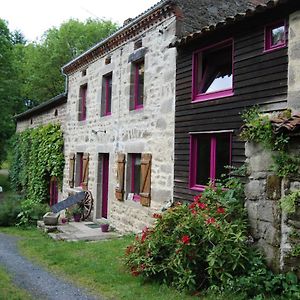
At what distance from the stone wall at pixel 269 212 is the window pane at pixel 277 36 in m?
2.19

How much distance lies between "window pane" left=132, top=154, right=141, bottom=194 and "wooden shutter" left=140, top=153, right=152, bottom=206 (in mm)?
725


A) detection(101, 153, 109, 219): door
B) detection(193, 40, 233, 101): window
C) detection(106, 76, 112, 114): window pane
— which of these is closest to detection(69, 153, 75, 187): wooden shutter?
detection(101, 153, 109, 219): door

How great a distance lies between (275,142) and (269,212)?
1064mm

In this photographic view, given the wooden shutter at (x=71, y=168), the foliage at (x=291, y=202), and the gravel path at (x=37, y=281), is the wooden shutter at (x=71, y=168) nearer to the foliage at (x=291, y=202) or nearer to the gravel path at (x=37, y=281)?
the gravel path at (x=37, y=281)

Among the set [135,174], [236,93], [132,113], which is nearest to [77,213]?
[135,174]

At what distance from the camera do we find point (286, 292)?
17.0 ft

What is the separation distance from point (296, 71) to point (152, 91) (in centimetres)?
464

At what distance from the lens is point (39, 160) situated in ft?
59.9

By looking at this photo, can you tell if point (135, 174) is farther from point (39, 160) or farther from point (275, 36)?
point (39, 160)

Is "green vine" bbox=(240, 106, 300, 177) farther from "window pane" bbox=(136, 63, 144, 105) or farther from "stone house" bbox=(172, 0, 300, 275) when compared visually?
"window pane" bbox=(136, 63, 144, 105)

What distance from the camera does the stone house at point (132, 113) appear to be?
31.9ft

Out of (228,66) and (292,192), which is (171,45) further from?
(292,192)

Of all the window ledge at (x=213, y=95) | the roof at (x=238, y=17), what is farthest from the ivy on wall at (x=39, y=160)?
the roof at (x=238, y=17)

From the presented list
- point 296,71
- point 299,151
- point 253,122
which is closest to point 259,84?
point 296,71
